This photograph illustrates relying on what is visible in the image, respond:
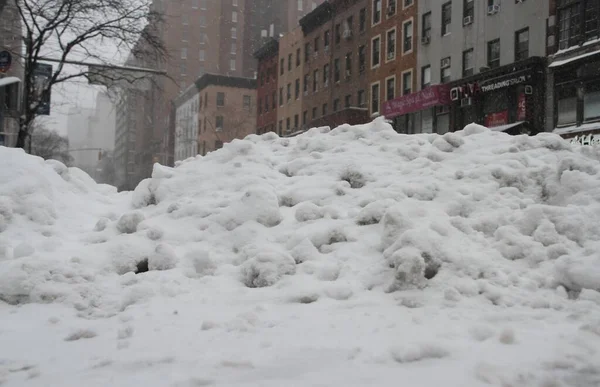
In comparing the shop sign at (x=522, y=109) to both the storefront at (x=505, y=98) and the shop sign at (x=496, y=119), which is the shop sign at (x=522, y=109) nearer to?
the storefront at (x=505, y=98)

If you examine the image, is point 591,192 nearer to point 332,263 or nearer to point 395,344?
point 332,263

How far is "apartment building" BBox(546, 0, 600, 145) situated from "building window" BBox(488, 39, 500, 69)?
306 cm

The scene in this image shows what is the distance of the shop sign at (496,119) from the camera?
24703 mm

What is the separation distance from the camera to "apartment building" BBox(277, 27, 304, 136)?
46.0 metres

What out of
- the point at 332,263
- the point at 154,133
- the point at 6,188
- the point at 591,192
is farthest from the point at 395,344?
the point at 154,133

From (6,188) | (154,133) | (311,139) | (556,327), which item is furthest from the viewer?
(154,133)

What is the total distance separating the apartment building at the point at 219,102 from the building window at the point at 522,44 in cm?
4257

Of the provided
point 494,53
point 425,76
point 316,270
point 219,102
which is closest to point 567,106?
point 494,53

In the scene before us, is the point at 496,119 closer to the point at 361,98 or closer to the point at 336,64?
the point at 361,98

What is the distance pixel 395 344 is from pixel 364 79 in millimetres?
33974

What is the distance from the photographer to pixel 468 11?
88.9 feet

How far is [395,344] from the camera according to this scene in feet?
11.7

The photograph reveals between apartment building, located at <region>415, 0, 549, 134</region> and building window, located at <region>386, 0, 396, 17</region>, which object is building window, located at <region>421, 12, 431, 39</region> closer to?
apartment building, located at <region>415, 0, 549, 134</region>

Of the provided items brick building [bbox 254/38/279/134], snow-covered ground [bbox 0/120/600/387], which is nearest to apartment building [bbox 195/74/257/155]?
brick building [bbox 254/38/279/134]
